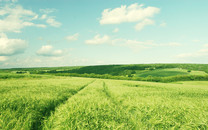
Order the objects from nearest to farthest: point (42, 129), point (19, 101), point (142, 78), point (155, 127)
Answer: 1. point (155, 127)
2. point (42, 129)
3. point (19, 101)
4. point (142, 78)

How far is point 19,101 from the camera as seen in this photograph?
466 centimetres

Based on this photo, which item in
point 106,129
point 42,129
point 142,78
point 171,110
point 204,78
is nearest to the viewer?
point 106,129

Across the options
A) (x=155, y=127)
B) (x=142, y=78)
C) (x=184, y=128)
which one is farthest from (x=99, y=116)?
(x=142, y=78)

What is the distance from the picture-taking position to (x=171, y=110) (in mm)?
4348

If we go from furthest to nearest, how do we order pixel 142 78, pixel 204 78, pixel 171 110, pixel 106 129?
1. pixel 142 78
2. pixel 204 78
3. pixel 171 110
4. pixel 106 129

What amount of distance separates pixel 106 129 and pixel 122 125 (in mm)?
477

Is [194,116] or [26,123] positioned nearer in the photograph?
[26,123]

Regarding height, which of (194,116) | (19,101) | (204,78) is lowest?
(204,78)

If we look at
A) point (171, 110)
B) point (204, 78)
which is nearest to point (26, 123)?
point (171, 110)

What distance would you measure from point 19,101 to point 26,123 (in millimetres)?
1574

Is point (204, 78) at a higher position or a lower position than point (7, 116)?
lower

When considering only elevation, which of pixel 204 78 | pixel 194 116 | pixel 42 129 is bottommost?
pixel 204 78

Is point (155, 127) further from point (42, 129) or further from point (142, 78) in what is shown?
point (142, 78)

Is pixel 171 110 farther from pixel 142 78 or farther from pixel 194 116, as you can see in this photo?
pixel 142 78
